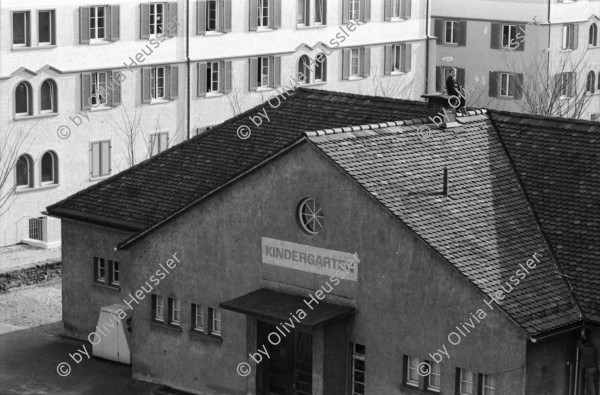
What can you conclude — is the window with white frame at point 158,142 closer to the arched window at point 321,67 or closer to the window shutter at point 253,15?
the window shutter at point 253,15

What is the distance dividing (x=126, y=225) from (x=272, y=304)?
7881mm

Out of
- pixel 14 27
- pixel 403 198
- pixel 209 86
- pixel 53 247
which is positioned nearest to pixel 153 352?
pixel 403 198

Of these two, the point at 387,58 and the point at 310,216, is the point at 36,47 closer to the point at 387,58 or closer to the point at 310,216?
the point at 387,58

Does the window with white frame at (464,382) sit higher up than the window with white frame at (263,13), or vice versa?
the window with white frame at (263,13)

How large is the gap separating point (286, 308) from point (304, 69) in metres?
42.0

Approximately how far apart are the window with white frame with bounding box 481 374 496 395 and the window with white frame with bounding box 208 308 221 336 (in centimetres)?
837

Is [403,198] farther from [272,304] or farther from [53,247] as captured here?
[53,247]

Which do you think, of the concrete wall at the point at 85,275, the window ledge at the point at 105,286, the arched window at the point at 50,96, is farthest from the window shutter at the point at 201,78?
the window ledge at the point at 105,286

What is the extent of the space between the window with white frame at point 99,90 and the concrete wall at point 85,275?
66.9 ft

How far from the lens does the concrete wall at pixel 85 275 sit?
5053 centimetres

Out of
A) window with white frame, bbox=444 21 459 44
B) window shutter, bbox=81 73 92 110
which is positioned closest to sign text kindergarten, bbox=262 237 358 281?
window shutter, bbox=81 73 92 110

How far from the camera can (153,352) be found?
47094 millimetres

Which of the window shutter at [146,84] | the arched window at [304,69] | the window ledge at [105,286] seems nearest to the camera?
the window ledge at [105,286]

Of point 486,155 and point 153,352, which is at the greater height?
point 486,155
